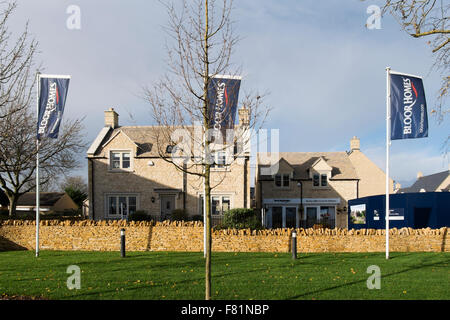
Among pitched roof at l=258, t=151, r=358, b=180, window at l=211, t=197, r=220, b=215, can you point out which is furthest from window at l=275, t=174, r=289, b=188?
window at l=211, t=197, r=220, b=215

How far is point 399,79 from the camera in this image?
12.4m

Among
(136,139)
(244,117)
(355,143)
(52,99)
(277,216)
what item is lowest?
(277,216)

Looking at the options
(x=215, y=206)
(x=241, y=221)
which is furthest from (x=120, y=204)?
(x=241, y=221)

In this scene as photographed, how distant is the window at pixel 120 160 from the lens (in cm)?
2544

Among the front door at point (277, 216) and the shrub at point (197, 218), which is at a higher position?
the shrub at point (197, 218)

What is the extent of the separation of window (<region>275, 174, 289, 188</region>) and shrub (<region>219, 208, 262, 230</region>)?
12.0 meters

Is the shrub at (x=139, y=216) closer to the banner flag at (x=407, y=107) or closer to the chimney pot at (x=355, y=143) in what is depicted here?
the banner flag at (x=407, y=107)

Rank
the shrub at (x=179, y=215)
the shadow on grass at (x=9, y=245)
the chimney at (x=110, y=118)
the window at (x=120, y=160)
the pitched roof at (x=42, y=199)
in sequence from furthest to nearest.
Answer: the pitched roof at (x=42, y=199)
the chimney at (x=110, y=118)
the window at (x=120, y=160)
the shrub at (x=179, y=215)
the shadow on grass at (x=9, y=245)

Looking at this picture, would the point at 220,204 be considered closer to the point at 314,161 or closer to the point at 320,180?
the point at 320,180

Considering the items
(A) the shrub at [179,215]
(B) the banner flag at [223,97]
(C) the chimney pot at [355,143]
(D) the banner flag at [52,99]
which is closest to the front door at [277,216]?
(A) the shrub at [179,215]

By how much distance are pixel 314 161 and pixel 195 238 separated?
66.9ft

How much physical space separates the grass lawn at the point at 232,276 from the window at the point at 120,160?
41.6ft

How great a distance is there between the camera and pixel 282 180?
1179 inches
